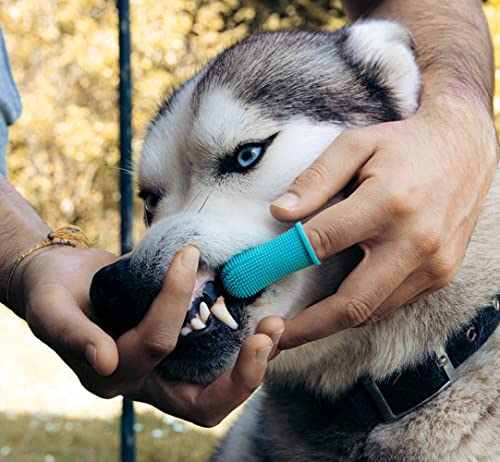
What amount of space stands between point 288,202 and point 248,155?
0.31 m

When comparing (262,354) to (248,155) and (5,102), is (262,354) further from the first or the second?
(5,102)

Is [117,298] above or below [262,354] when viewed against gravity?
above

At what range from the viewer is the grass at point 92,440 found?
418 centimetres

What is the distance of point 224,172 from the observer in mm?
1712

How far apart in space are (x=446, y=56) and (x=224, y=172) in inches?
27.1

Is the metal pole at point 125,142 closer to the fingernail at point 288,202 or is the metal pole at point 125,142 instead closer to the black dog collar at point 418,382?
the black dog collar at point 418,382

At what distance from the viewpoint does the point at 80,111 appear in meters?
7.94

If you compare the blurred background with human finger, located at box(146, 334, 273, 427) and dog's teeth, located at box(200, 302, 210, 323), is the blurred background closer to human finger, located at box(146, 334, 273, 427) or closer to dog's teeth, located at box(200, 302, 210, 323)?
human finger, located at box(146, 334, 273, 427)

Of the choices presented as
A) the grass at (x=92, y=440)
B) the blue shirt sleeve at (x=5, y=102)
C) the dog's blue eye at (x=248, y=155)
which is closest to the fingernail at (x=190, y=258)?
the dog's blue eye at (x=248, y=155)

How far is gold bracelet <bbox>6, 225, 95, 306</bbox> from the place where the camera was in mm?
1820

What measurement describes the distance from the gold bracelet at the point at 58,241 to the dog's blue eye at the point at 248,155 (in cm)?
51

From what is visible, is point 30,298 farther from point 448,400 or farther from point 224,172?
point 448,400

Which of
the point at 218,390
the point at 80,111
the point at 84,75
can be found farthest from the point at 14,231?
the point at 84,75

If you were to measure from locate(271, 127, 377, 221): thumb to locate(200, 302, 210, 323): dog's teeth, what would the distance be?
0.25 meters
